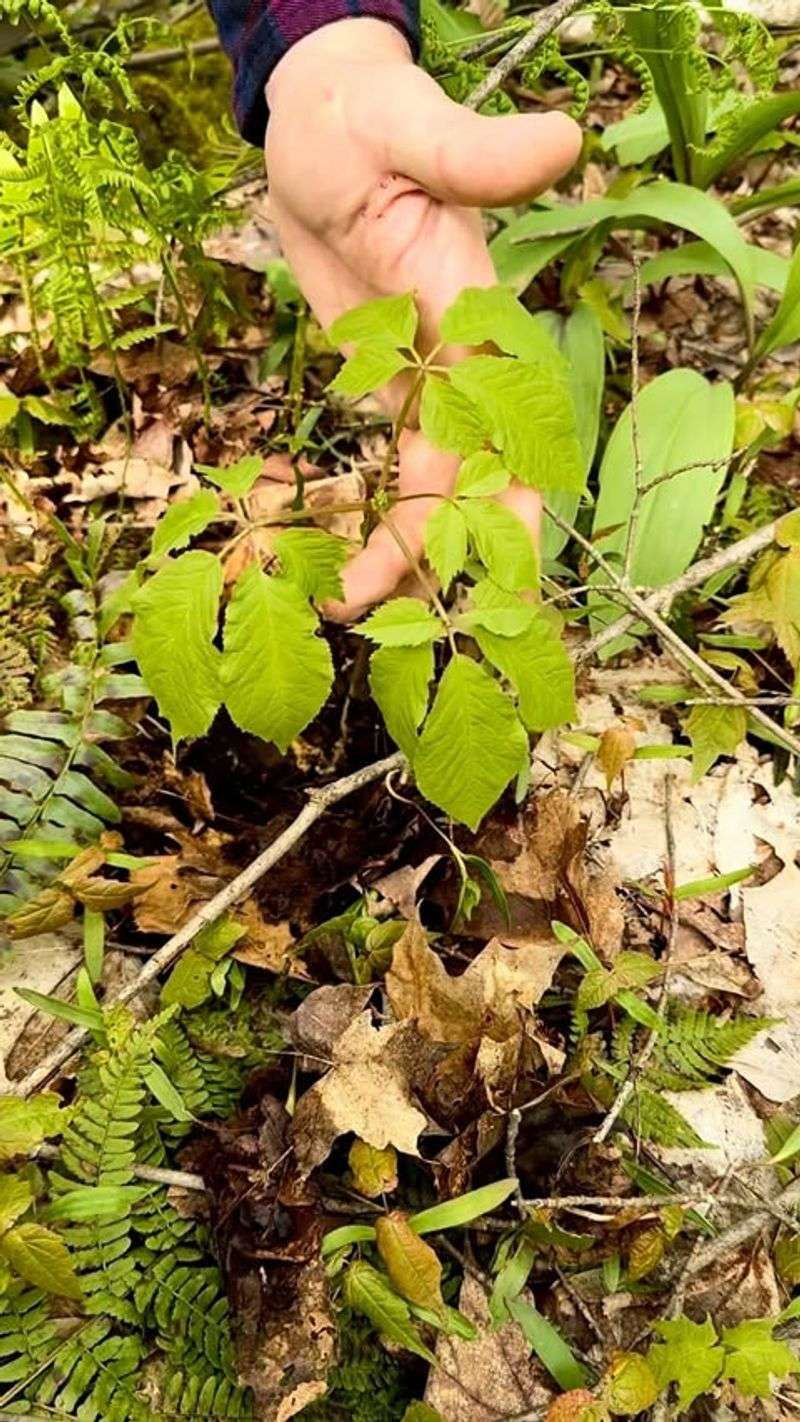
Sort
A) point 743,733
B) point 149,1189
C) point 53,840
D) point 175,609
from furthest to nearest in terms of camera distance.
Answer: point 743,733 → point 53,840 → point 149,1189 → point 175,609

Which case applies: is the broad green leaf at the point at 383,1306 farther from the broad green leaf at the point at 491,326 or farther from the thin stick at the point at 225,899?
the broad green leaf at the point at 491,326

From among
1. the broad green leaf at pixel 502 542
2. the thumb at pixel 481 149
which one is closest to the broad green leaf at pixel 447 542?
the broad green leaf at pixel 502 542

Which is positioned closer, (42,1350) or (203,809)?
(42,1350)

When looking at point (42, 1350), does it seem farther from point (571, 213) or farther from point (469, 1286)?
point (571, 213)

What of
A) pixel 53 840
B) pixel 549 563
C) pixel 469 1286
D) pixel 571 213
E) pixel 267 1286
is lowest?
pixel 469 1286

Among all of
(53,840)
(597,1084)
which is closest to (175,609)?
(53,840)

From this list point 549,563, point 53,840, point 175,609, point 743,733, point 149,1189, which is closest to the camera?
point 175,609

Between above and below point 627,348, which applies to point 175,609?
above
